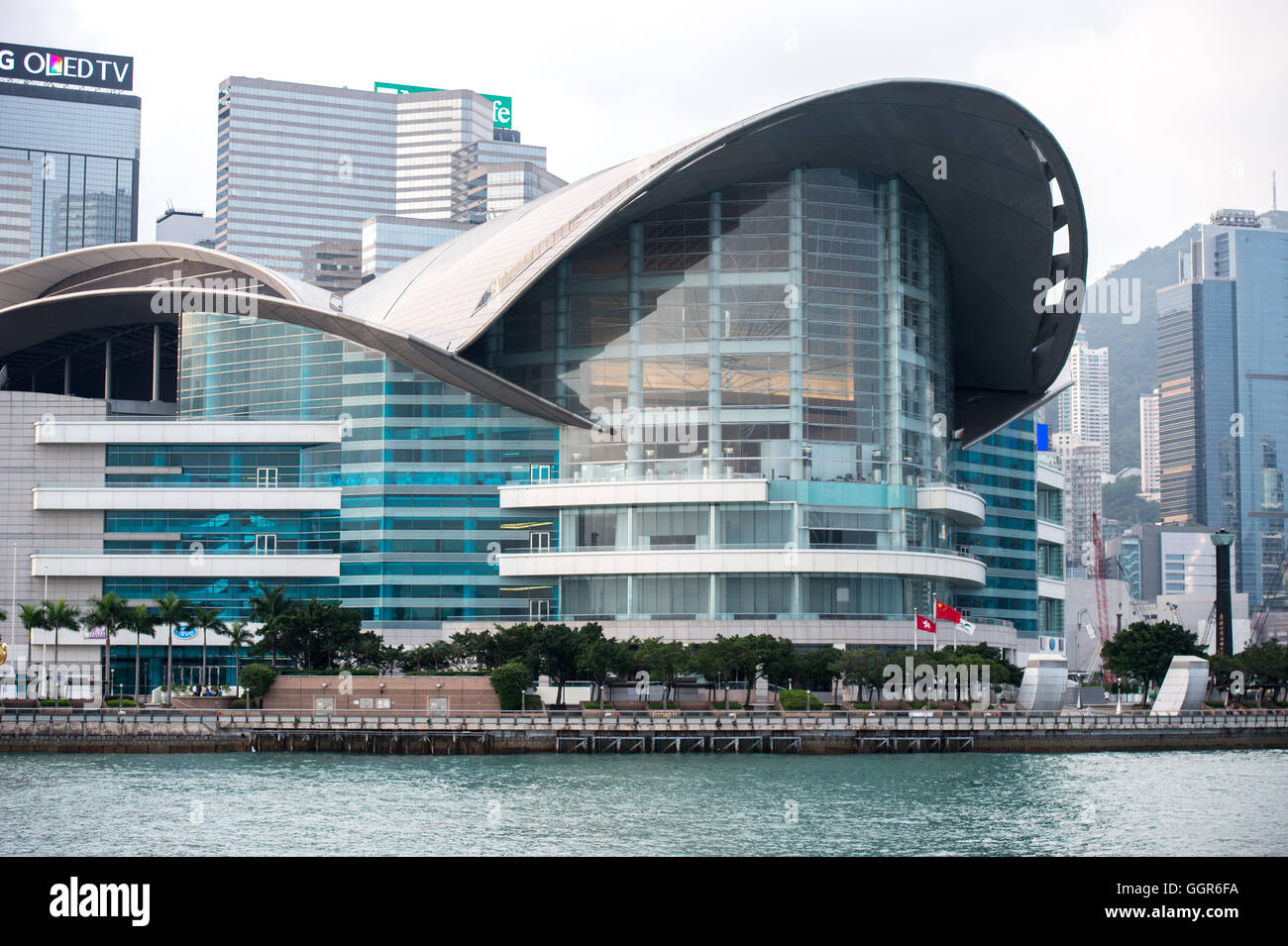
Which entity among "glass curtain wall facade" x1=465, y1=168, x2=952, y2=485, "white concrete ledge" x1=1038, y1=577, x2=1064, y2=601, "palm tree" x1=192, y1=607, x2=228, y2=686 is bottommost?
"palm tree" x1=192, y1=607, x2=228, y2=686

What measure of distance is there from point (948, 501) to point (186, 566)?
51411 mm

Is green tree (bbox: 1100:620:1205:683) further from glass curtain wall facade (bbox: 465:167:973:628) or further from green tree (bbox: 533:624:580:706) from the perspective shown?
green tree (bbox: 533:624:580:706)

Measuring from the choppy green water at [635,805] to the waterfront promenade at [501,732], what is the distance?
294 cm

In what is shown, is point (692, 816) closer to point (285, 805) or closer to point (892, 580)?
point (285, 805)

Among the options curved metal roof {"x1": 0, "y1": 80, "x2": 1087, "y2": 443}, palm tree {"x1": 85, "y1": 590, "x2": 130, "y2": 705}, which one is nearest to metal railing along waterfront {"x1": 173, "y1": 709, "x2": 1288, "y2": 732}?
palm tree {"x1": 85, "y1": 590, "x2": 130, "y2": 705}

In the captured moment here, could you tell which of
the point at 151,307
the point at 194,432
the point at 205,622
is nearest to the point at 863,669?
the point at 205,622

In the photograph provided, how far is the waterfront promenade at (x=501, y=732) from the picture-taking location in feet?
245

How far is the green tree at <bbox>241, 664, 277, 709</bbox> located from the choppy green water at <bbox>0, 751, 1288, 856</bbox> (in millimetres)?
12931

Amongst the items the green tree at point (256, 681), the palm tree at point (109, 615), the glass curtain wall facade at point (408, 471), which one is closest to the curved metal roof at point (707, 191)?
the glass curtain wall facade at point (408, 471)

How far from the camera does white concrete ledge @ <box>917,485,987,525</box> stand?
102688mm

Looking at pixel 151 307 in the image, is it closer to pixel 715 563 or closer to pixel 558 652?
pixel 558 652

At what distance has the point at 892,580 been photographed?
101m

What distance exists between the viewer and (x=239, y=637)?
308ft

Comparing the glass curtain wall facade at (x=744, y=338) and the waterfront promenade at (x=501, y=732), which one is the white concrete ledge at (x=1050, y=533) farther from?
the waterfront promenade at (x=501, y=732)
